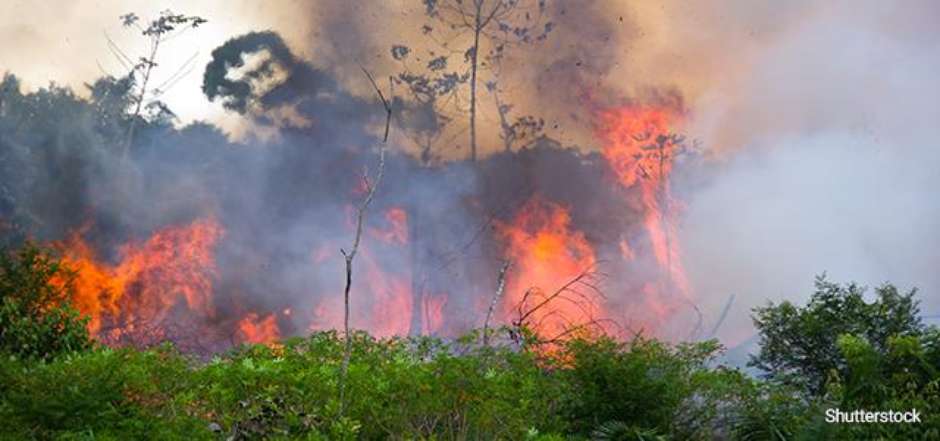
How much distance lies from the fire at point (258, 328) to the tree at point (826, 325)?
49.1 ft

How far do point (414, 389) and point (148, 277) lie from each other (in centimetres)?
2013

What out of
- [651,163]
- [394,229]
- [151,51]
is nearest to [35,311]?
[394,229]

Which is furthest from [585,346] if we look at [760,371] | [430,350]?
[760,371]

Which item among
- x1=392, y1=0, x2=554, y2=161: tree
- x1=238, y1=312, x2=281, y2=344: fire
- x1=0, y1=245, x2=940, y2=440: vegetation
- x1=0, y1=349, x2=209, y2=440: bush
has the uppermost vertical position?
x1=392, y1=0, x2=554, y2=161: tree

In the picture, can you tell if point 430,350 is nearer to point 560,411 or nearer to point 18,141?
point 560,411

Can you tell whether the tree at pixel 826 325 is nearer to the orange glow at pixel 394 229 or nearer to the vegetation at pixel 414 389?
the vegetation at pixel 414 389

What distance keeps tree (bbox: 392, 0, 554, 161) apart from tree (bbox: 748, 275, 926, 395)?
16.1 meters

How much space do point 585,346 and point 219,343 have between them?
17.5 meters

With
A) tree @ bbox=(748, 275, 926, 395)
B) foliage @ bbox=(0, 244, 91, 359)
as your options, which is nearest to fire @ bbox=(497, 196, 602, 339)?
tree @ bbox=(748, 275, 926, 395)

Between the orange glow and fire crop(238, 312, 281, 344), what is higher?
the orange glow

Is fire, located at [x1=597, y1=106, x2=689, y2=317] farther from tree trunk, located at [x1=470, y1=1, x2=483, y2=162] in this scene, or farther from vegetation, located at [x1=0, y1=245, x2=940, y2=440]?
vegetation, located at [x1=0, y1=245, x2=940, y2=440]

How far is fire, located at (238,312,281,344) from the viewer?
25391 mm

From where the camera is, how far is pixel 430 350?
→ 35.0 feet

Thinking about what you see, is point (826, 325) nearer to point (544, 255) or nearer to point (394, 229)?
point (544, 255)
